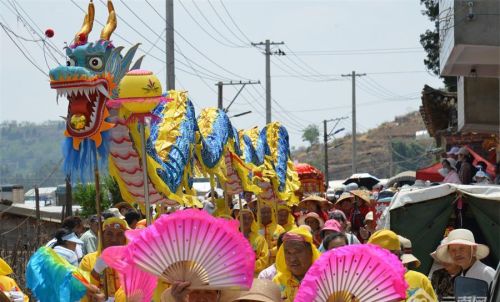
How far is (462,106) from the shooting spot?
24219 mm

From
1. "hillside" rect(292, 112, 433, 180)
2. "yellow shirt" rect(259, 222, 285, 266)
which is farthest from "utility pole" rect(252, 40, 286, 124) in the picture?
"hillside" rect(292, 112, 433, 180)

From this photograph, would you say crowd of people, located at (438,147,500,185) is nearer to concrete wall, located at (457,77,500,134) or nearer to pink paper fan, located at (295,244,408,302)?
concrete wall, located at (457,77,500,134)

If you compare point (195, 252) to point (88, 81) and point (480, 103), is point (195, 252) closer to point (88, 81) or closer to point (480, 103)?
point (88, 81)

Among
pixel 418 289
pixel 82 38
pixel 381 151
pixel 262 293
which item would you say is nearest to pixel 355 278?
pixel 262 293

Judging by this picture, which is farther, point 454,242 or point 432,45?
point 432,45

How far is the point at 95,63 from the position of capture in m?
9.70

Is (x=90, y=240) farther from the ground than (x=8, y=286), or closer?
closer

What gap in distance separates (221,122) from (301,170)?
11839mm

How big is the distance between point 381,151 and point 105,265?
12765 cm

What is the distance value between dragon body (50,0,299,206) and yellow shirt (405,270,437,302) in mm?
2967

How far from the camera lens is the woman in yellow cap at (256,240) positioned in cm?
1279

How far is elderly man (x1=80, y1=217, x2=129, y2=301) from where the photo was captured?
8836 mm

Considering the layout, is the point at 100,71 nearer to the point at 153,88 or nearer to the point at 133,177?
the point at 153,88

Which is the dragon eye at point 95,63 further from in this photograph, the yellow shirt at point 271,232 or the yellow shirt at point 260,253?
the yellow shirt at point 271,232
